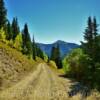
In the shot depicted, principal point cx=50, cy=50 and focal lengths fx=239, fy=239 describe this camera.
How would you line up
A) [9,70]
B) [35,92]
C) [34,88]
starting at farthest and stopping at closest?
[9,70], [34,88], [35,92]

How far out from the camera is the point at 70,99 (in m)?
20.1

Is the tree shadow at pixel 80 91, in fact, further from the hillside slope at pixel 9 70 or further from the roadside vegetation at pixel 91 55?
the roadside vegetation at pixel 91 55

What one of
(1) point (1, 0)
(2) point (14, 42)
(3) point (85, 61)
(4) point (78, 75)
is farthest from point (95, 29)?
(2) point (14, 42)

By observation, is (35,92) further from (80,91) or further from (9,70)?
(9,70)

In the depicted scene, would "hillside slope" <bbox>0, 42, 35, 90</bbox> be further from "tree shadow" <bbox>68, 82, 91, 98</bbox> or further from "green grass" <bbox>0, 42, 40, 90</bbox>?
"tree shadow" <bbox>68, 82, 91, 98</bbox>

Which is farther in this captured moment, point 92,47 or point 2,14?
point 2,14

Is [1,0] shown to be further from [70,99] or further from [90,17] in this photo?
[70,99]

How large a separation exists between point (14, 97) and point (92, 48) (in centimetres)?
3202

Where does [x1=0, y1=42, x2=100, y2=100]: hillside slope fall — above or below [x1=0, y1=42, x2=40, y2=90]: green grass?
below

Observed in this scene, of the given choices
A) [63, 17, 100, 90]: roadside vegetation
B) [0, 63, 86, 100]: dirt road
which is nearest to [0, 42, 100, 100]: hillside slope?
[0, 63, 86, 100]: dirt road

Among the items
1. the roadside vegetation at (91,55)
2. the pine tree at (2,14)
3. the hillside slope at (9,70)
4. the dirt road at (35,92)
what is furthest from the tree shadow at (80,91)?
the pine tree at (2,14)

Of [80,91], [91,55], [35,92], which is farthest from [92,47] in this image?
[35,92]

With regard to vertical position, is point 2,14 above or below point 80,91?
above

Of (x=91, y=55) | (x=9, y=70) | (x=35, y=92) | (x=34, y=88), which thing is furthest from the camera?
(x=91, y=55)
